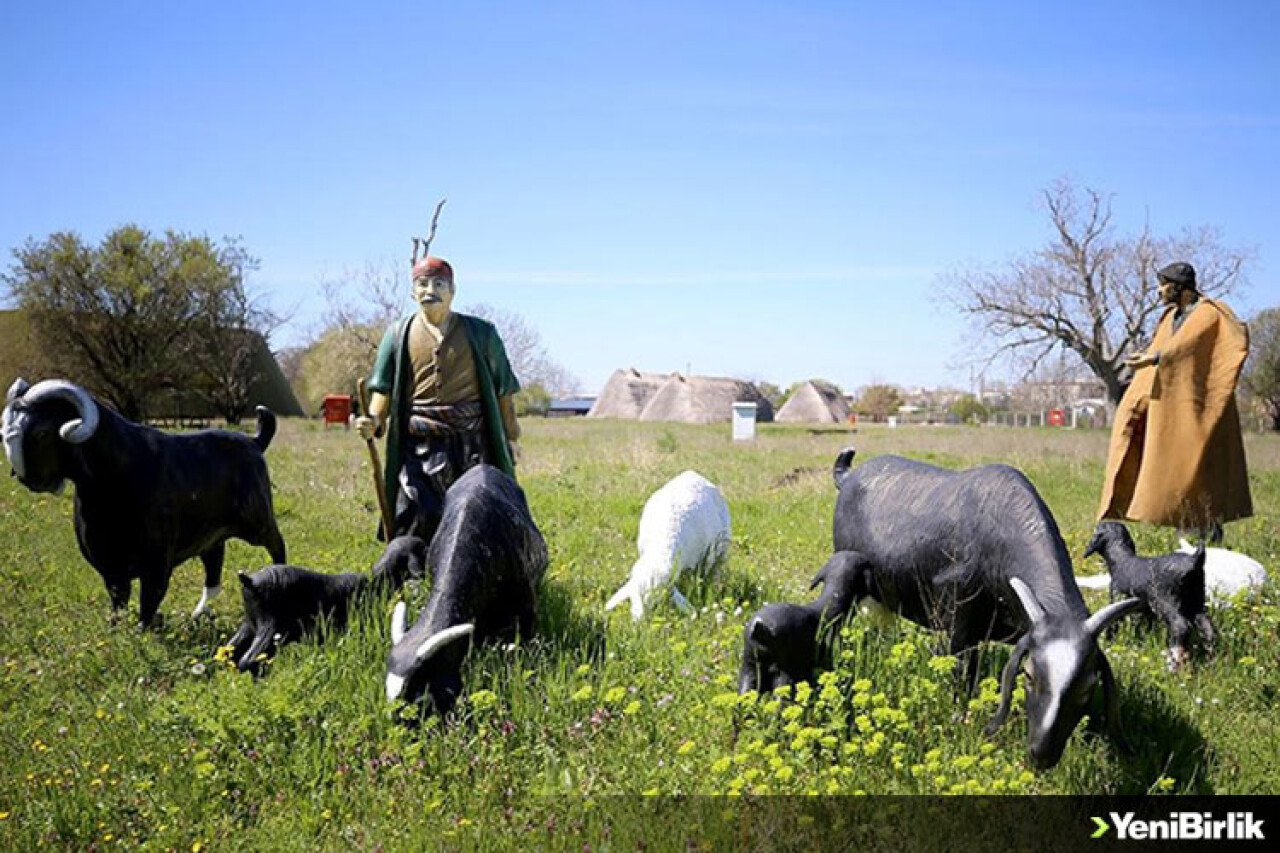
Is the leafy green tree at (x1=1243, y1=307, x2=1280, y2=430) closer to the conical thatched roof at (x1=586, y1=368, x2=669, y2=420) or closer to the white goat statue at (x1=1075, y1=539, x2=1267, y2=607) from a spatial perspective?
the conical thatched roof at (x1=586, y1=368, x2=669, y2=420)

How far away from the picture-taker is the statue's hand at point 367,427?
6309mm

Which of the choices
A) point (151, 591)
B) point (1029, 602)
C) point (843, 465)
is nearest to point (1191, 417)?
point (843, 465)

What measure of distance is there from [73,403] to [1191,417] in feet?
28.5

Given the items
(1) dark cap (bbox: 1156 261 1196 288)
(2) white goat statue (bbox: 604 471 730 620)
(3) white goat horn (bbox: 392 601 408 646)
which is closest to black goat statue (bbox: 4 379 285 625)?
(3) white goat horn (bbox: 392 601 408 646)

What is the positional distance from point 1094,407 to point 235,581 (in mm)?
67425

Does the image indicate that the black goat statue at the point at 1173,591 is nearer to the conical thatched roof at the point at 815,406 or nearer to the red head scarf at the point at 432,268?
the red head scarf at the point at 432,268

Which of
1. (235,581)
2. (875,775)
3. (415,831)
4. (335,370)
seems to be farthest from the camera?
(335,370)

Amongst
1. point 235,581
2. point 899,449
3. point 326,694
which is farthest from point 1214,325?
point 899,449

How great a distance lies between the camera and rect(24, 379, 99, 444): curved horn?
532 cm

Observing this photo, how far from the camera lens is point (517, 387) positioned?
21.7 ft

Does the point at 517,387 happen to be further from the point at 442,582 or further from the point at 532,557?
the point at 442,582

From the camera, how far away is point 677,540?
6.90 m

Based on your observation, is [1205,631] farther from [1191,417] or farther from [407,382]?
[407,382]

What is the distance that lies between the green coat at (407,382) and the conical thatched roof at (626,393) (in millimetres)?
54570
